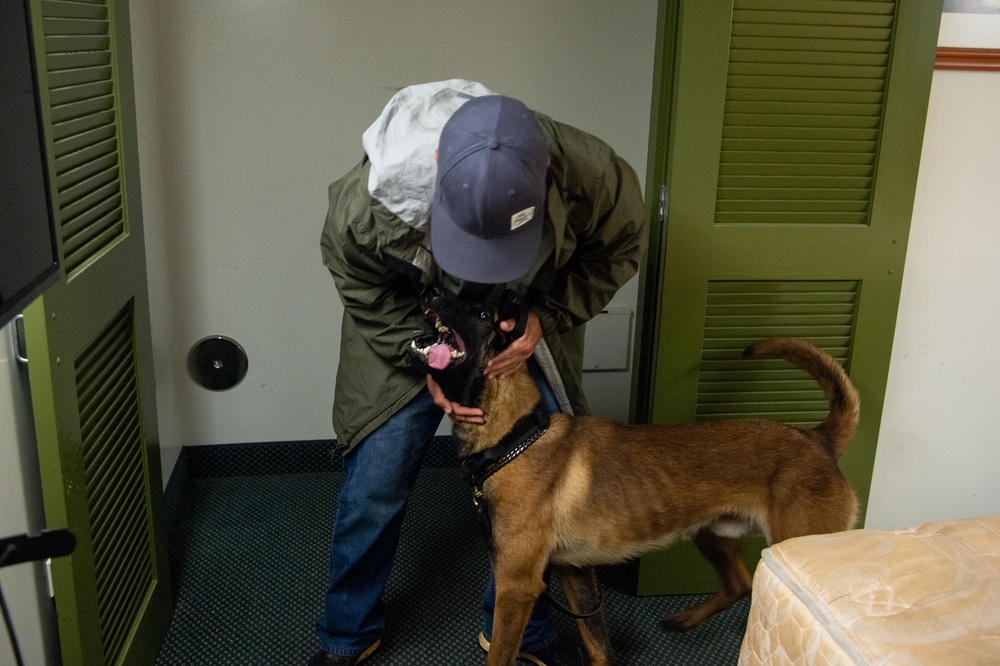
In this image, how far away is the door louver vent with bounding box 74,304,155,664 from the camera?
1794 mm

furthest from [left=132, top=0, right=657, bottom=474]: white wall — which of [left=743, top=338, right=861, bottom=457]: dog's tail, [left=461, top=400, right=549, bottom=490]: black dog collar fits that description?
[left=461, top=400, right=549, bottom=490]: black dog collar

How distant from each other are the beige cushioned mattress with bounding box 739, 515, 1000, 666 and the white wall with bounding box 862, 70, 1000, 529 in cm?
136

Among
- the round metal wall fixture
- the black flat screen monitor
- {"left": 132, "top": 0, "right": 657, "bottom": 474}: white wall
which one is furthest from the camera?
the round metal wall fixture

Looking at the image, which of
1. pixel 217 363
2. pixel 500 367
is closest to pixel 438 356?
pixel 500 367

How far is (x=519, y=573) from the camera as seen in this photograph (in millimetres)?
1859

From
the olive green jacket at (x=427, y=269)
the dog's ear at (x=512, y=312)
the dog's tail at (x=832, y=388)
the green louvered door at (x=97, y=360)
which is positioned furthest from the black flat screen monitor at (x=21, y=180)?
the dog's tail at (x=832, y=388)

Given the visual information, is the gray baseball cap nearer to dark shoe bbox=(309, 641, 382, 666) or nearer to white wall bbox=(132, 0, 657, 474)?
dark shoe bbox=(309, 641, 382, 666)

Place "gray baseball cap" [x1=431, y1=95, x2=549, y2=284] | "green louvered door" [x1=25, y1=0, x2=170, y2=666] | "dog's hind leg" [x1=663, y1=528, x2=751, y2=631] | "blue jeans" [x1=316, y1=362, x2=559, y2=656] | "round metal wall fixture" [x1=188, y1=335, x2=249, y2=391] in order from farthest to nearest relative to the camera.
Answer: "round metal wall fixture" [x1=188, y1=335, x2=249, y2=391] < "dog's hind leg" [x1=663, y1=528, x2=751, y2=631] < "blue jeans" [x1=316, y1=362, x2=559, y2=656] < "green louvered door" [x1=25, y1=0, x2=170, y2=666] < "gray baseball cap" [x1=431, y1=95, x2=549, y2=284]

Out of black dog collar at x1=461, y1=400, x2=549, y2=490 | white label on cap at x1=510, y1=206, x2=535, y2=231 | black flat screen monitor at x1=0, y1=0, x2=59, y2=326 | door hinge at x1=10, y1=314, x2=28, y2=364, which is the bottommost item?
black dog collar at x1=461, y1=400, x2=549, y2=490

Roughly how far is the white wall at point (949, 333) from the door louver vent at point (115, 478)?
2.04 m

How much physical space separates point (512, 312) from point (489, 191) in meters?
0.41

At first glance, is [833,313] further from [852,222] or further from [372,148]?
[372,148]

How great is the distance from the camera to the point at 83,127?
1701 millimetres

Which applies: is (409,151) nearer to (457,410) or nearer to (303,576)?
(457,410)
